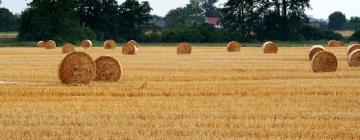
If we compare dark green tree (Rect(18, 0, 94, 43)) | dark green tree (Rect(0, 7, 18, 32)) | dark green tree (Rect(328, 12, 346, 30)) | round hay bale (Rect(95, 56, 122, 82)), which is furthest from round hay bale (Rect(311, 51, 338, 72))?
dark green tree (Rect(328, 12, 346, 30))

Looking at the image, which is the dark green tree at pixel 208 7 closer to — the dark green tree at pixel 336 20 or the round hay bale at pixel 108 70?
the dark green tree at pixel 336 20

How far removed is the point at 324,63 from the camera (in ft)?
80.0

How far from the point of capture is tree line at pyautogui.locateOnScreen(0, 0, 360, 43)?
7212 cm

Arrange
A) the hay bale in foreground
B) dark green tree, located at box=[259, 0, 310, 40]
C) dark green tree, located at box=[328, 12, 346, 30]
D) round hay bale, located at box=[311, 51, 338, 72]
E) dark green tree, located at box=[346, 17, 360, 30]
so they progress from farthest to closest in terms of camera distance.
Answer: dark green tree, located at box=[328, 12, 346, 30], dark green tree, located at box=[346, 17, 360, 30], dark green tree, located at box=[259, 0, 310, 40], the hay bale in foreground, round hay bale, located at box=[311, 51, 338, 72]

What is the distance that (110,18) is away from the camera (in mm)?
81125

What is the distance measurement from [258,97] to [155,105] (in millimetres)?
2668

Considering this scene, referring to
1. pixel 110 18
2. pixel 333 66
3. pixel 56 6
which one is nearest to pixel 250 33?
pixel 110 18

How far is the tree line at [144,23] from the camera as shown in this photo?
7212 cm

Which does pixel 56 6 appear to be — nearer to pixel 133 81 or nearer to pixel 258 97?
pixel 133 81

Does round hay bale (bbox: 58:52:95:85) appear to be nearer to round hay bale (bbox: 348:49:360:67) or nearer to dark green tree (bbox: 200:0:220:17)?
round hay bale (bbox: 348:49:360:67)

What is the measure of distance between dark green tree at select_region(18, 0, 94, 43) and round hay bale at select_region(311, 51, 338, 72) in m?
47.1

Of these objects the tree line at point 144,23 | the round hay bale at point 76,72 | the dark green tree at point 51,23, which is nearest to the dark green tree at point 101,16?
the tree line at point 144,23

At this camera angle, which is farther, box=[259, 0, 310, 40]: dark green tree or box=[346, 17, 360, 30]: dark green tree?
box=[346, 17, 360, 30]: dark green tree

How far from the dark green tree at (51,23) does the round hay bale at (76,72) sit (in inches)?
1968
